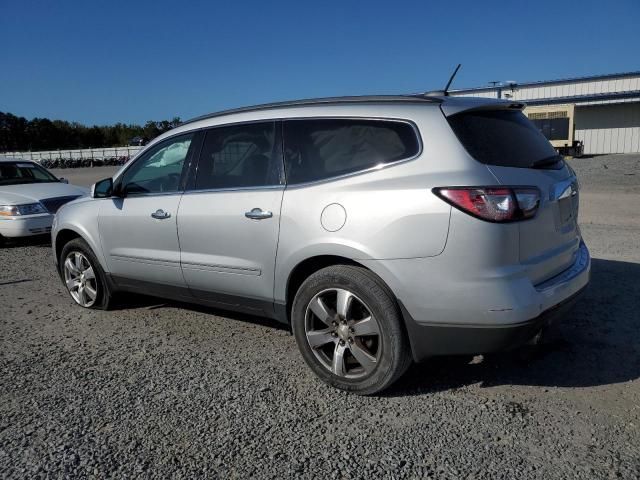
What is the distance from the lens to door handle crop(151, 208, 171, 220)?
14.4 feet

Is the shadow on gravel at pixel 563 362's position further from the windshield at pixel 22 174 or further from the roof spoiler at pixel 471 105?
the windshield at pixel 22 174

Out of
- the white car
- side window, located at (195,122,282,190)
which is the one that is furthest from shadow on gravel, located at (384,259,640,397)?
the white car

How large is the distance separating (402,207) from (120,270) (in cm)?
296

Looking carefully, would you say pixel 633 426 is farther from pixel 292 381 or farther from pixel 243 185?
pixel 243 185

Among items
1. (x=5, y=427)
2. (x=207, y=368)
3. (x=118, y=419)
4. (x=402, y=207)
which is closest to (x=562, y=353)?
(x=402, y=207)

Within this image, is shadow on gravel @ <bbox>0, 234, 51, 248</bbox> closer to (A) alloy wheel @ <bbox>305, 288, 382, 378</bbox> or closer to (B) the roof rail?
(B) the roof rail

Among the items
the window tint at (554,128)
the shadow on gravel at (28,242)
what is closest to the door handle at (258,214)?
the shadow on gravel at (28,242)

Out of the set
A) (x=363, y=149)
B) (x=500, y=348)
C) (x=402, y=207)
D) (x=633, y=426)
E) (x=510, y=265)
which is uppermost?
(x=363, y=149)

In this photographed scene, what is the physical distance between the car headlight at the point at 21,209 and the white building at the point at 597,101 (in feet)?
99.9

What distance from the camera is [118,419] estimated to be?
10.5 feet

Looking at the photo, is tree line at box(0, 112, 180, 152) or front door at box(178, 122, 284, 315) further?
tree line at box(0, 112, 180, 152)

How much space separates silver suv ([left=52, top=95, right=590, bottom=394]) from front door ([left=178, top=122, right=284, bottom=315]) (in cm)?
1

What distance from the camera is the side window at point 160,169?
4.54 m

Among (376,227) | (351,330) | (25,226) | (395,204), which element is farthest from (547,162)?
(25,226)
